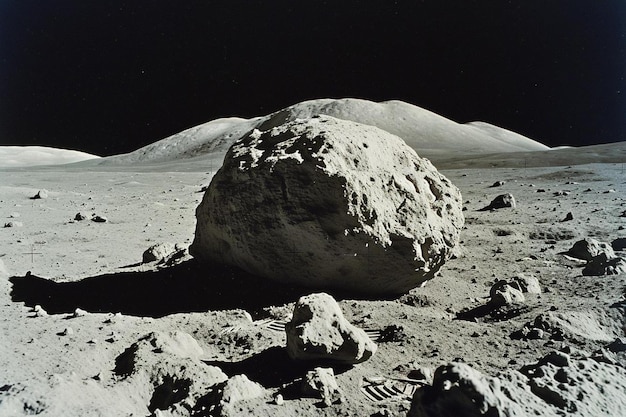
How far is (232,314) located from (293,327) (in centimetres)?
79

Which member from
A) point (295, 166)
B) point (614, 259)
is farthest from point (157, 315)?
point (614, 259)

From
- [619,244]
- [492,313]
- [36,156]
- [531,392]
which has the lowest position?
[492,313]

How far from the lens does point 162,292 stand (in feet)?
12.4

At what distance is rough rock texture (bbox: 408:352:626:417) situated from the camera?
1.68 metres

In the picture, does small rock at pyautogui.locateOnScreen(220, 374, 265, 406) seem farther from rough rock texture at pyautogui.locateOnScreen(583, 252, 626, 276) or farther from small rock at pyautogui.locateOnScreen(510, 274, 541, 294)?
rough rock texture at pyautogui.locateOnScreen(583, 252, 626, 276)

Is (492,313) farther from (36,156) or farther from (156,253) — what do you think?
(36,156)

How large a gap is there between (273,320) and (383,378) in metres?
0.94

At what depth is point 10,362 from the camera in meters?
2.59

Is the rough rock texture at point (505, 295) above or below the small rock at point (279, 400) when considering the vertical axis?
above

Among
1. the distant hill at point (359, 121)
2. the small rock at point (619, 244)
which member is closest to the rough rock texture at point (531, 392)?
the small rock at point (619, 244)

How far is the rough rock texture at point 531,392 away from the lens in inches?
66.3

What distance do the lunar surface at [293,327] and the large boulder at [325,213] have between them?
16 centimetres

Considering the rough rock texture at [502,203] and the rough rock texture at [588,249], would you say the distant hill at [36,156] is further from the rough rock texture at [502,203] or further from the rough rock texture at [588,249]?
the rough rock texture at [588,249]

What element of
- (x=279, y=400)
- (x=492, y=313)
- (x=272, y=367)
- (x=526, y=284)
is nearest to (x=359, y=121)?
(x=526, y=284)
